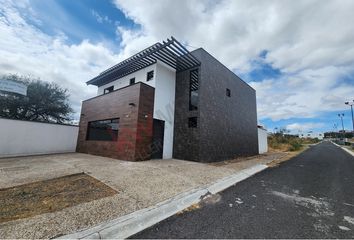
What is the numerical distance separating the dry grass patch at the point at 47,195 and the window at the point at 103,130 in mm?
5184

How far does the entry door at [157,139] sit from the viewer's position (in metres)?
9.88

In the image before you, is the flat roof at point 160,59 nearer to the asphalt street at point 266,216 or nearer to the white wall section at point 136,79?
the white wall section at point 136,79

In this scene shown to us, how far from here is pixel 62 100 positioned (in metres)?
17.5

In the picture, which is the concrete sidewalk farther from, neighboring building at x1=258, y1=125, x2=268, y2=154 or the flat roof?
neighboring building at x1=258, y1=125, x2=268, y2=154

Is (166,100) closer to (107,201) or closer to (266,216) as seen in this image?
(107,201)

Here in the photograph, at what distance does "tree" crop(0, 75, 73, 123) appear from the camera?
1492 cm

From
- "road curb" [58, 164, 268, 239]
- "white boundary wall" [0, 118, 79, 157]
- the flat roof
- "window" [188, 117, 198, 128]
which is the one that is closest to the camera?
"road curb" [58, 164, 268, 239]

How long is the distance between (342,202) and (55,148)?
52.6 feet

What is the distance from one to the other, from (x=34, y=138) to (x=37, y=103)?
6.49 m

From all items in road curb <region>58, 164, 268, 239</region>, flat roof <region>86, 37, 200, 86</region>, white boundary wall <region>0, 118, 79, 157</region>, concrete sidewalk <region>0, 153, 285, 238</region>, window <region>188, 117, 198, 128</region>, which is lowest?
road curb <region>58, 164, 268, 239</region>

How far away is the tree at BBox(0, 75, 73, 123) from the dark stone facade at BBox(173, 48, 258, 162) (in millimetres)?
13997

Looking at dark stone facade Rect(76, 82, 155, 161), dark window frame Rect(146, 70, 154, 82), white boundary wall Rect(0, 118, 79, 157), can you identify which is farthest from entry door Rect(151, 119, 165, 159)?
white boundary wall Rect(0, 118, 79, 157)

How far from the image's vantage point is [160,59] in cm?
1002

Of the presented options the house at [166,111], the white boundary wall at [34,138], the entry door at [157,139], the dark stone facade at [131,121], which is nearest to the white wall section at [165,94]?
the house at [166,111]
